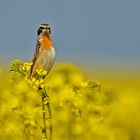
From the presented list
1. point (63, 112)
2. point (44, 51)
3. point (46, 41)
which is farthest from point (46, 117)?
point (46, 41)

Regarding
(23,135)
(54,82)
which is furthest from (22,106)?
(54,82)

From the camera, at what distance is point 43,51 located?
772 centimetres

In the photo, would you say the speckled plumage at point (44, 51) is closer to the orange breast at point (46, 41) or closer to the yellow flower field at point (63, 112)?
the orange breast at point (46, 41)

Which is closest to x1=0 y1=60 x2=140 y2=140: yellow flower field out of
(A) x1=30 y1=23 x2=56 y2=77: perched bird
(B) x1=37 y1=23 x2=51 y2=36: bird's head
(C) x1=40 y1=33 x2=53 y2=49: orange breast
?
(A) x1=30 y1=23 x2=56 y2=77: perched bird

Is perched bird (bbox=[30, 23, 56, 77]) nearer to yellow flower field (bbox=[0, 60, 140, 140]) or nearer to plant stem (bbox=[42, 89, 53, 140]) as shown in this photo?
yellow flower field (bbox=[0, 60, 140, 140])

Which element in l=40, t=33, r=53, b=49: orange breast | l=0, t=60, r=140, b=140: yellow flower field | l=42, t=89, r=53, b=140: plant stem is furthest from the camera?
l=40, t=33, r=53, b=49: orange breast

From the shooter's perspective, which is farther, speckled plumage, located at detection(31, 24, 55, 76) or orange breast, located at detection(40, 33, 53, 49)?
orange breast, located at detection(40, 33, 53, 49)

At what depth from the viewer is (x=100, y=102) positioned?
23.5ft

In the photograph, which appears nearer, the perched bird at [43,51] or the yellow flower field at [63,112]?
the yellow flower field at [63,112]

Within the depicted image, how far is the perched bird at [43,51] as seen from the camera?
24.7ft

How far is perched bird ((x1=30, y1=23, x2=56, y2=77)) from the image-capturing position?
24.7ft

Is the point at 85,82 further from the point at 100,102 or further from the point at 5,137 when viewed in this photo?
the point at 5,137

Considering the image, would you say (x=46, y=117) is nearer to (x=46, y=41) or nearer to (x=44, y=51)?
(x=44, y=51)

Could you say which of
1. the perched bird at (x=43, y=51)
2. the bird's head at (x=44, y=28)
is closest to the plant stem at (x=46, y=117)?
the perched bird at (x=43, y=51)
